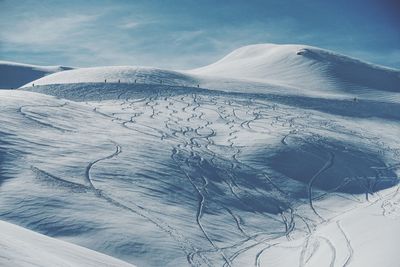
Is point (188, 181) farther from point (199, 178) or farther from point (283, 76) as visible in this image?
→ point (283, 76)

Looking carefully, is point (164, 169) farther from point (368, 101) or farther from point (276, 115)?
point (368, 101)

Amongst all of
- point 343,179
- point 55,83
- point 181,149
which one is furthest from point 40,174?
point 55,83

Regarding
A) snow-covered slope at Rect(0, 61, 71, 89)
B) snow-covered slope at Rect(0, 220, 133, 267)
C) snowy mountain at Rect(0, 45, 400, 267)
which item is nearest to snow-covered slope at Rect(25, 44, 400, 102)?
snowy mountain at Rect(0, 45, 400, 267)

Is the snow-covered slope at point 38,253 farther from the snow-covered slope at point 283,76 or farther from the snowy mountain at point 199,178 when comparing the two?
the snow-covered slope at point 283,76

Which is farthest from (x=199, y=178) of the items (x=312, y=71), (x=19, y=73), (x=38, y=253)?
(x=19, y=73)

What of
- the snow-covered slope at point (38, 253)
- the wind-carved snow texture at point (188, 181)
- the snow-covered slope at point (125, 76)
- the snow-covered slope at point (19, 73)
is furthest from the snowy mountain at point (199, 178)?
the snow-covered slope at point (19, 73)

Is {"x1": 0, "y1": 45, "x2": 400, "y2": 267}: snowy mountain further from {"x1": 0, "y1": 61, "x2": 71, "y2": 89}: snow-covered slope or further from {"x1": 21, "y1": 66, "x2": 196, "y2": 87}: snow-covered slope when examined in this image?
{"x1": 0, "y1": 61, "x2": 71, "y2": 89}: snow-covered slope
